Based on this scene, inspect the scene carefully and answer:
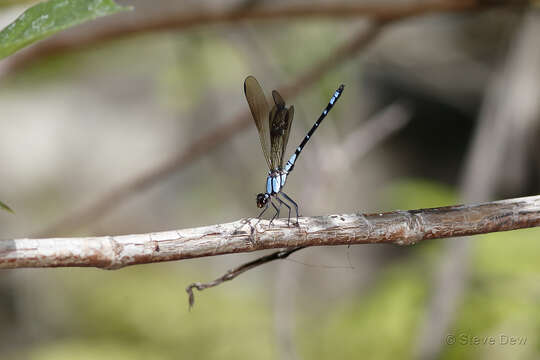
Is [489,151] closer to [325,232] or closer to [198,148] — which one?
[198,148]

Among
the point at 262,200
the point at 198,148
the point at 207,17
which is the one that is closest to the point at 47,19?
the point at 262,200

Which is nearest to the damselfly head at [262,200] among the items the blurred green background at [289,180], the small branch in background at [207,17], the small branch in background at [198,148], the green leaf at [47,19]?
the blurred green background at [289,180]

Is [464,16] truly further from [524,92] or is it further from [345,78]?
[345,78]

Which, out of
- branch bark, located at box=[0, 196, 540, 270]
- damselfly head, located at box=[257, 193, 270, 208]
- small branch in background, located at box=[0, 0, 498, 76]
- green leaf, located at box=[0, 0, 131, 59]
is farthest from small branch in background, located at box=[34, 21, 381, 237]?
green leaf, located at box=[0, 0, 131, 59]

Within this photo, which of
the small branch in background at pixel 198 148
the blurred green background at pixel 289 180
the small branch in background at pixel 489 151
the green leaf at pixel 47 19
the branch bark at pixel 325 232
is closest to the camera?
the green leaf at pixel 47 19

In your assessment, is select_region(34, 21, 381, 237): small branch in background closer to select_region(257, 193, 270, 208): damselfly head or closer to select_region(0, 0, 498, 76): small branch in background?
select_region(0, 0, 498, 76): small branch in background

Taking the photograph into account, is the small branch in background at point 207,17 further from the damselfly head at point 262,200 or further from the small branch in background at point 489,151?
the damselfly head at point 262,200
